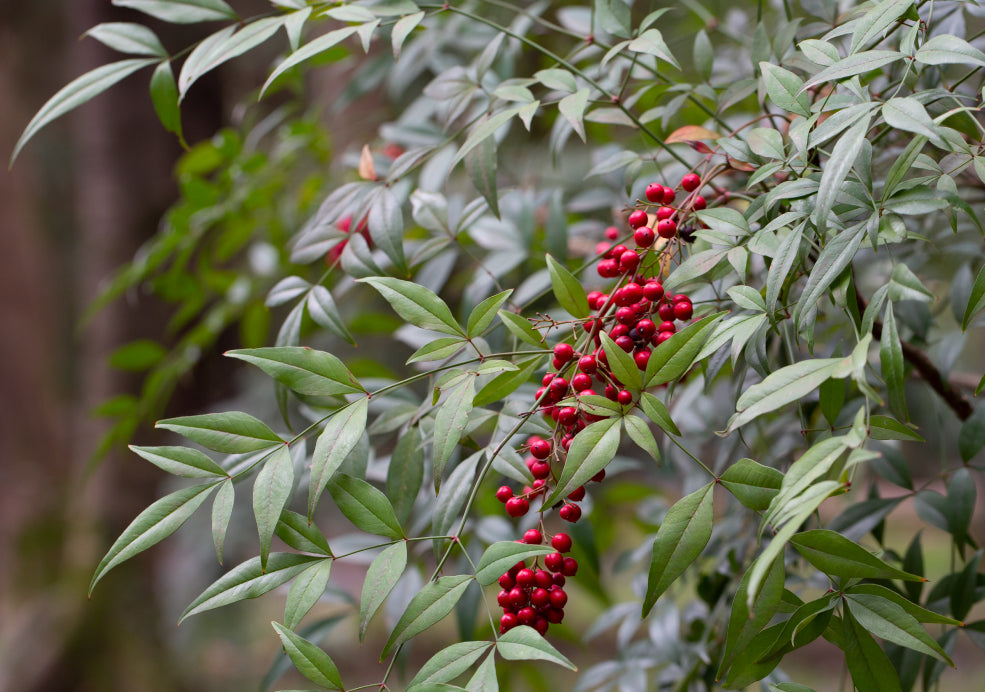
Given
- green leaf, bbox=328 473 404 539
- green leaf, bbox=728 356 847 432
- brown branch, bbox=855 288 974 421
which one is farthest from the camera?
brown branch, bbox=855 288 974 421

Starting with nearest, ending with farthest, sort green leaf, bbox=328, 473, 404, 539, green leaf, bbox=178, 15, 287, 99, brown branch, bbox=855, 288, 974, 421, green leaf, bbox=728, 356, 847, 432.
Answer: green leaf, bbox=728, 356, 847, 432 < green leaf, bbox=328, 473, 404, 539 < green leaf, bbox=178, 15, 287, 99 < brown branch, bbox=855, 288, 974, 421

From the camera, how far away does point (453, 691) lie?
1.32ft

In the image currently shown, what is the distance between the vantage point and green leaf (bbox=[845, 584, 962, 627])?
1.35ft

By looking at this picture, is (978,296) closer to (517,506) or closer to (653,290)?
(653,290)

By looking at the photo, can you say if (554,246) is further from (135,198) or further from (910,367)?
(135,198)

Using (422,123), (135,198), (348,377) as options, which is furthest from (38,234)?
(348,377)

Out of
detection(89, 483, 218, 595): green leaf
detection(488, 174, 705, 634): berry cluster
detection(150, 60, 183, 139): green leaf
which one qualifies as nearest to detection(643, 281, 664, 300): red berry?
detection(488, 174, 705, 634): berry cluster

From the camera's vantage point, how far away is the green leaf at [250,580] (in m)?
0.44

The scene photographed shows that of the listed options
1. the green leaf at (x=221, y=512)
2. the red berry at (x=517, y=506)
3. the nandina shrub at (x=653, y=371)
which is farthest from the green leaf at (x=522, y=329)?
the green leaf at (x=221, y=512)

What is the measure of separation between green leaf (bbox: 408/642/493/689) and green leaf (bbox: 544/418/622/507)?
0.10m

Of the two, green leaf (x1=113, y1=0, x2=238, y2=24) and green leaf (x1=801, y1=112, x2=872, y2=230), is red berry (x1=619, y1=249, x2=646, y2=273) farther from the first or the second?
green leaf (x1=113, y1=0, x2=238, y2=24)

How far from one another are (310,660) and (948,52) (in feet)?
1.70

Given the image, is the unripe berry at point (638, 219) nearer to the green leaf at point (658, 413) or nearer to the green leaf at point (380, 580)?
the green leaf at point (658, 413)

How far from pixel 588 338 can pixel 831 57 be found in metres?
0.24
